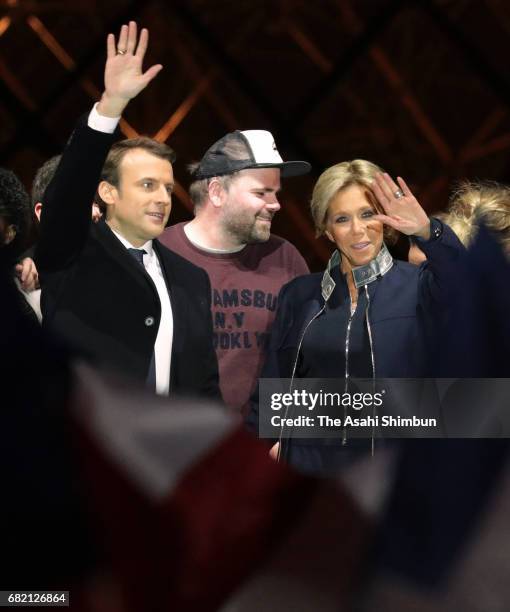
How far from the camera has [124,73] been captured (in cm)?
167

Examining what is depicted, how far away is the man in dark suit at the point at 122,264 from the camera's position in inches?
60.2

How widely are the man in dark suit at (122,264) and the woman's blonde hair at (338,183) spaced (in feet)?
0.83

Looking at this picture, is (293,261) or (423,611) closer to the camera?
(423,611)

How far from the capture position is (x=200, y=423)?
123 millimetres

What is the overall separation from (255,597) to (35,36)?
13.3 ft

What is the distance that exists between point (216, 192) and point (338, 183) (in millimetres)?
348

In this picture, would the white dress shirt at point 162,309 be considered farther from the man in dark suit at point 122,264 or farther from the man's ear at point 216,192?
the man's ear at point 216,192

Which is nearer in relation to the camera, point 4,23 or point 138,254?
point 138,254

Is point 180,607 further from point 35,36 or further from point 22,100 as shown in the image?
point 35,36

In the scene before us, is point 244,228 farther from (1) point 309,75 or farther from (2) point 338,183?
(1) point 309,75

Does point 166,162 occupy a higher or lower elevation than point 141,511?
higher

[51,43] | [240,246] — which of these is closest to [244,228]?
[240,246]

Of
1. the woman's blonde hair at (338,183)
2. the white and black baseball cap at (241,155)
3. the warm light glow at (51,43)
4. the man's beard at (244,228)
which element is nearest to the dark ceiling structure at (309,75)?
the warm light glow at (51,43)

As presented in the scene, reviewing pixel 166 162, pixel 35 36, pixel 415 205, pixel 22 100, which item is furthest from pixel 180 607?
pixel 35 36
